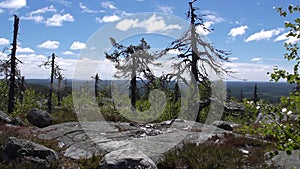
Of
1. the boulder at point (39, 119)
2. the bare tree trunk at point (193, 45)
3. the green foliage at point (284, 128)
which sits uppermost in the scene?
the bare tree trunk at point (193, 45)

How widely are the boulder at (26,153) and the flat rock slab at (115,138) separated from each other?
1.20 metres

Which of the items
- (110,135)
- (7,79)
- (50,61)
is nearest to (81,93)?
(50,61)

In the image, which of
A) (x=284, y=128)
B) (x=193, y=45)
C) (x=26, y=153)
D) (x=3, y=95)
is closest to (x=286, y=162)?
(x=284, y=128)

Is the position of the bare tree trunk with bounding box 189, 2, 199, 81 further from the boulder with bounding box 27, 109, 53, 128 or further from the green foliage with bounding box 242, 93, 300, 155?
the green foliage with bounding box 242, 93, 300, 155

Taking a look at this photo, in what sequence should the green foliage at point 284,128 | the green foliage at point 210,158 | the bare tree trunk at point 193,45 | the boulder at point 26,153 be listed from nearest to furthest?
the green foliage at point 284,128, the green foliage at point 210,158, the boulder at point 26,153, the bare tree trunk at point 193,45

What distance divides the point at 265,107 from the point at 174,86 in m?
19.0

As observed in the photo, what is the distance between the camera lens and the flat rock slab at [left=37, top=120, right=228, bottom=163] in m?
11.3

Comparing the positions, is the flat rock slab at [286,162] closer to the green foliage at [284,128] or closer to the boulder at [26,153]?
the green foliage at [284,128]

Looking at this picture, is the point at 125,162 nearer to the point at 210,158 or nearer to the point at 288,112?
the point at 210,158

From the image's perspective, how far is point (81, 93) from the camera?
3956 cm

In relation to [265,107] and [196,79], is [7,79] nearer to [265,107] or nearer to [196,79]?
[196,79]

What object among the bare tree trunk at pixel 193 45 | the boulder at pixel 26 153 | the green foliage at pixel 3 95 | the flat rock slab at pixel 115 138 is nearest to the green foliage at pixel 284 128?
the flat rock slab at pixel 115 138

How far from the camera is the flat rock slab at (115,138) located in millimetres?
11292

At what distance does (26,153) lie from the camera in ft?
32.0
